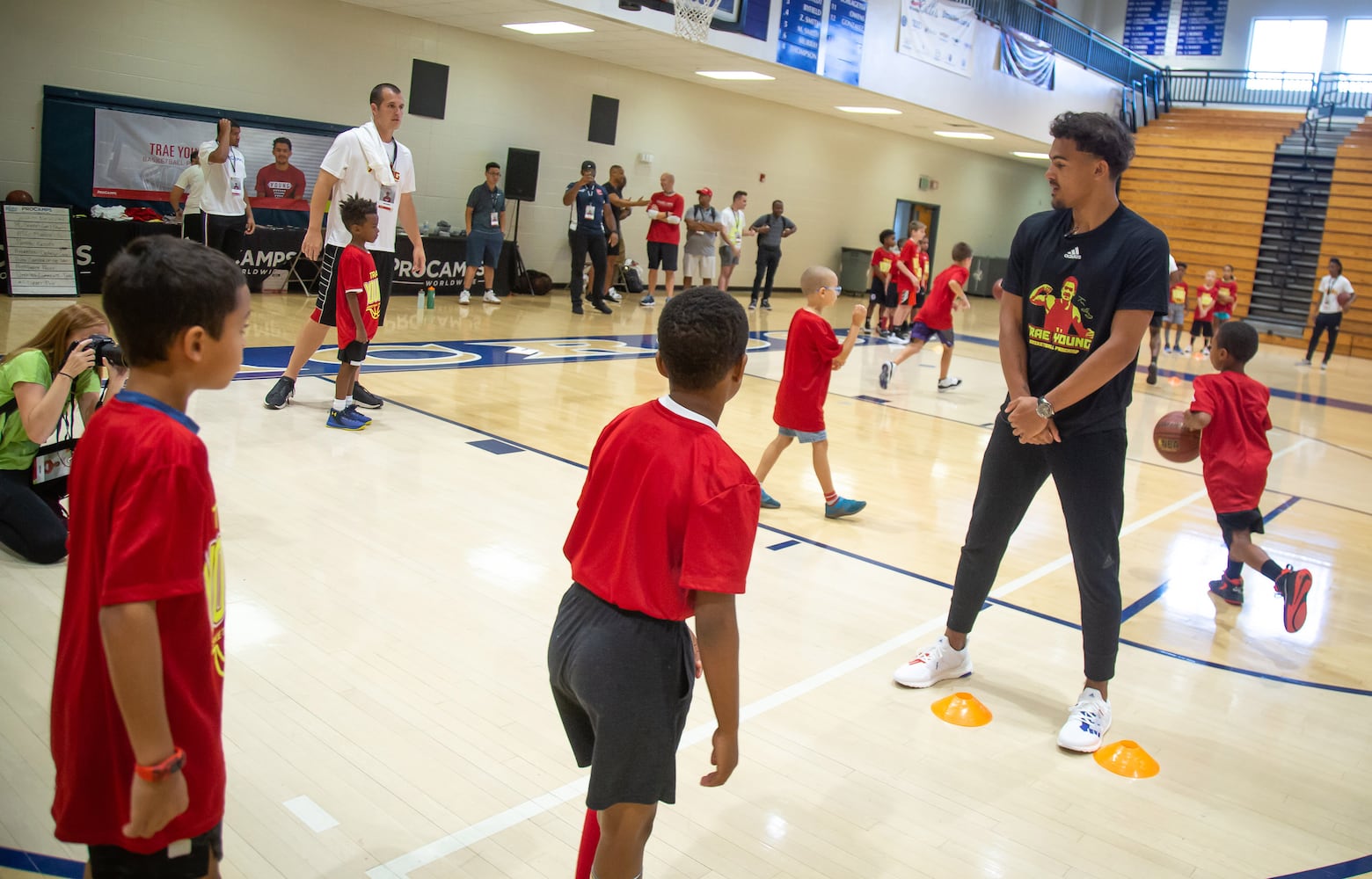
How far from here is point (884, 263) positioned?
585 inches

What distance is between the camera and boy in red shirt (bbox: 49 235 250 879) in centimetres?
149

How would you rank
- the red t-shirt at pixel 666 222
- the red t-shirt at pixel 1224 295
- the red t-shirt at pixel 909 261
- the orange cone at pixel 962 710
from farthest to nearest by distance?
1. the red t-shirt at pixel 1224 295
2. the red t-shirt at pixel 666 222
3. the red t-shirt at pixel 909 261
4. the orange cone at pixel 962 710

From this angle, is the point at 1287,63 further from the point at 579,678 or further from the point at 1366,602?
the point at 579,678

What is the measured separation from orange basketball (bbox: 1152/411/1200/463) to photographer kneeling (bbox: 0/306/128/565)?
4287mm

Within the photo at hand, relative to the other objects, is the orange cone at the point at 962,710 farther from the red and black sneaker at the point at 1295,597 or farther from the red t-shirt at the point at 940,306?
the red t-shirt at the point at 940,306

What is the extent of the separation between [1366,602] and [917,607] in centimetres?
247

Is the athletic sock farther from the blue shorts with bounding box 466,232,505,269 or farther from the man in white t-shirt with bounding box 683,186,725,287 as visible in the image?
the man in white t-shirt with bounding box 683,186,725,287

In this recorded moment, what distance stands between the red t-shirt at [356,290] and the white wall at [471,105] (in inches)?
249

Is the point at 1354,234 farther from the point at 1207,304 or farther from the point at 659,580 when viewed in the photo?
the point at 659,580

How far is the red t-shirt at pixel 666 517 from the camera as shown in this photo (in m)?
1.83

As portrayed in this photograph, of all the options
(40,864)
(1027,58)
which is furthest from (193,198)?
(1027,58)

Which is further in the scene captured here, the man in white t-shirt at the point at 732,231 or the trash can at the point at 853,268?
the trash can at the point at 853,268

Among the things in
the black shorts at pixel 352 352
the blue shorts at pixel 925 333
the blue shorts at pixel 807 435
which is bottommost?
the blue shorts at pixel 807 435

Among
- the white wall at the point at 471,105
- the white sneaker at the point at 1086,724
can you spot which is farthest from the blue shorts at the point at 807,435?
the white wall at the point at 471,105
